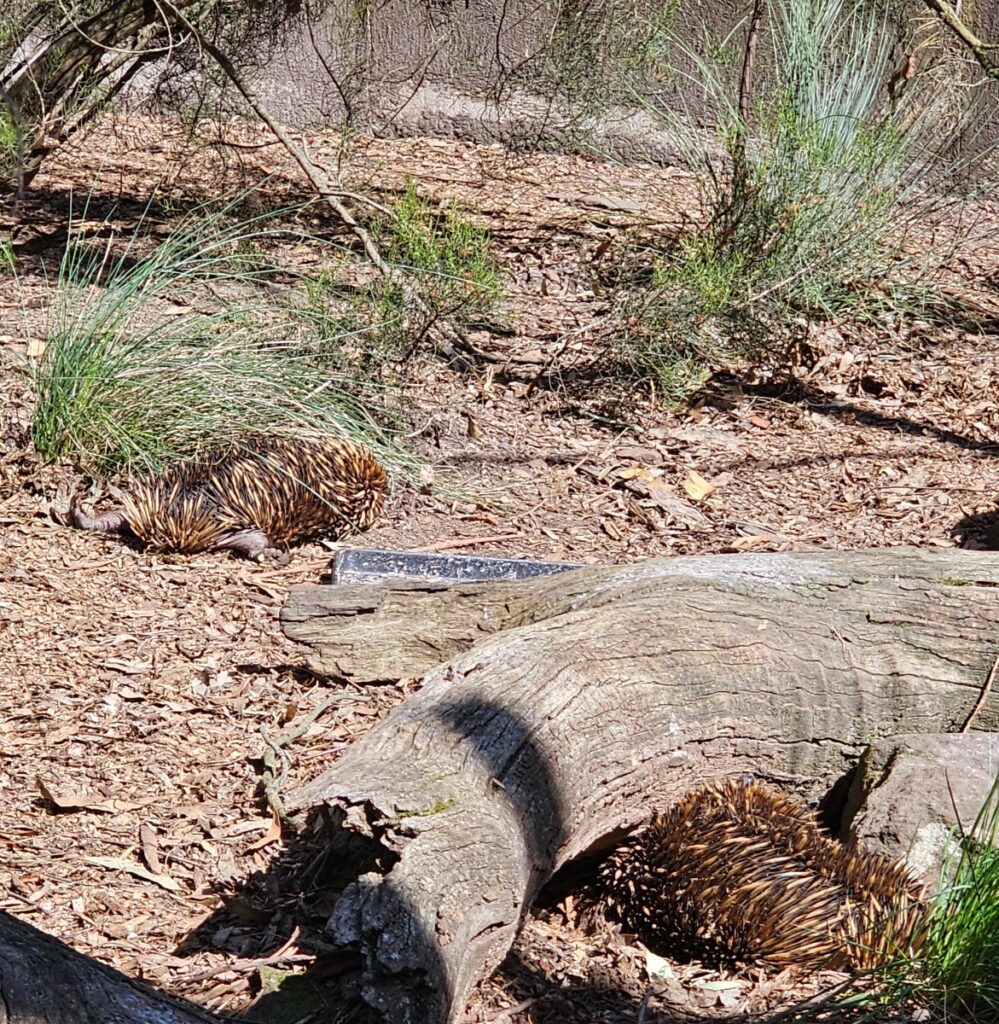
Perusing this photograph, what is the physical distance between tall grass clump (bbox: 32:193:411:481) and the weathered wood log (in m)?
3.73

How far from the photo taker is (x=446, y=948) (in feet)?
8.93

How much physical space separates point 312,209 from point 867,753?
631cm

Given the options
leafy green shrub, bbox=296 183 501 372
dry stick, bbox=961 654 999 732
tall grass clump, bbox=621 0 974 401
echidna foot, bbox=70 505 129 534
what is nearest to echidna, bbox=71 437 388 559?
echidna foot, bbox=70 505 129 534

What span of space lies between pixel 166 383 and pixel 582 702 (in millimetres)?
3022

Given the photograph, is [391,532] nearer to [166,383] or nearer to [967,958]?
[166,383]

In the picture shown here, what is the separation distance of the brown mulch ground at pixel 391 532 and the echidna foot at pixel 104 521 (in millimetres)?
66

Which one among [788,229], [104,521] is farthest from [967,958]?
[788,229]

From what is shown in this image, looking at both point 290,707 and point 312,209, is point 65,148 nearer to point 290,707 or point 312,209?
point 312,209

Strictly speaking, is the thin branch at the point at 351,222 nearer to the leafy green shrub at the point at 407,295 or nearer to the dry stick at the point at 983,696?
the leafy green shrub at the point at 407,295

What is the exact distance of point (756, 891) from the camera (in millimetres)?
3252

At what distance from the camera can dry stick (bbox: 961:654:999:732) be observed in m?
4.00

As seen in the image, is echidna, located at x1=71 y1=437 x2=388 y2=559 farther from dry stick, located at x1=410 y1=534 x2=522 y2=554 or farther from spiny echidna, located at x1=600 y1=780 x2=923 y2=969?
spiny echidna, located at x1=600 y1=780 x2=923 y2=969

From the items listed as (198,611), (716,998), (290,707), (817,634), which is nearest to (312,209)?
(198,611)

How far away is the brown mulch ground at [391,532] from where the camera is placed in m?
3.41
